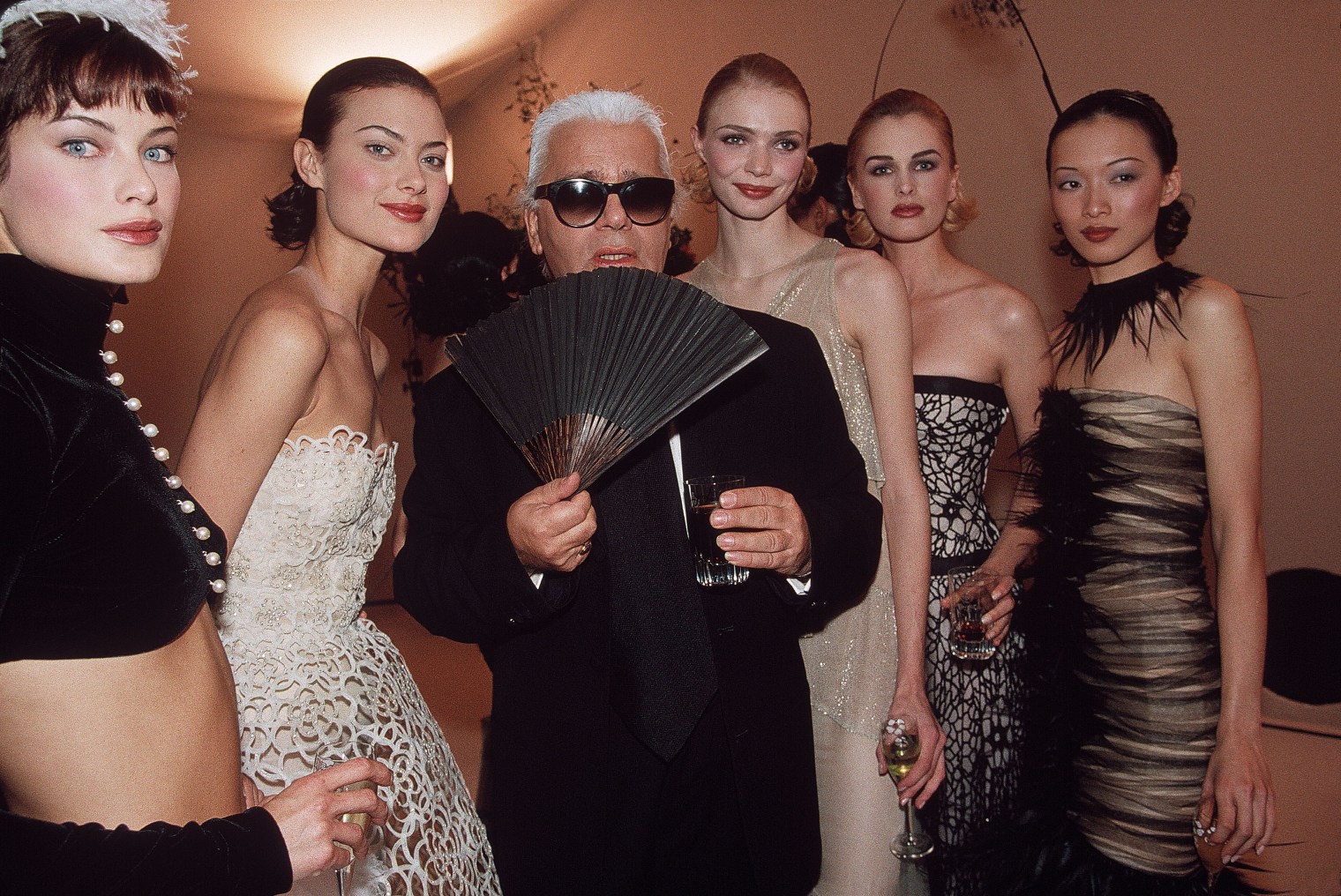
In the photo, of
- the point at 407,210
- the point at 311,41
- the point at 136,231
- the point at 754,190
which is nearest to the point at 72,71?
the point at 136,231

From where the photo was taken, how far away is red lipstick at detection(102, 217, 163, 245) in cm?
105

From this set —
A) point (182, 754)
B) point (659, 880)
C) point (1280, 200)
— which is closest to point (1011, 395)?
point (659, 880)

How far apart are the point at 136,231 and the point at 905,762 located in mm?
1658

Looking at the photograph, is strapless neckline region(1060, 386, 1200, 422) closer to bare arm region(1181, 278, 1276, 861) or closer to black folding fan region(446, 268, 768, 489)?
bare arm region(1181, 278, 1276, 861)

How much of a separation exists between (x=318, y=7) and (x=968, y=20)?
505cm

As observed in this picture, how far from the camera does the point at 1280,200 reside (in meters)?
4.41

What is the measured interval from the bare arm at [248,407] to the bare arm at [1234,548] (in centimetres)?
177

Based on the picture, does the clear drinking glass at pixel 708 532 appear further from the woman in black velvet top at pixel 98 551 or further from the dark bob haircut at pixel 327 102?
the dark bob haircut at pixel 327 102

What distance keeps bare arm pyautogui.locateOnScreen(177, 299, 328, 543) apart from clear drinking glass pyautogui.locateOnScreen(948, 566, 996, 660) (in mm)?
1472

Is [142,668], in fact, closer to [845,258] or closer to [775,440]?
[775,440]

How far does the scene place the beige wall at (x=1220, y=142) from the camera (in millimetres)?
4320

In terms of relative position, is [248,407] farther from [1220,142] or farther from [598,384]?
[1220,142]

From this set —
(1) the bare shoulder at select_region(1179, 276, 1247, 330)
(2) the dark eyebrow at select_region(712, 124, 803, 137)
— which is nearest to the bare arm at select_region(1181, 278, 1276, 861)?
(1) the bare shoulder at select_region(1179, 276, 1247, 330)

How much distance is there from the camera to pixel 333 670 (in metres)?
1.86
